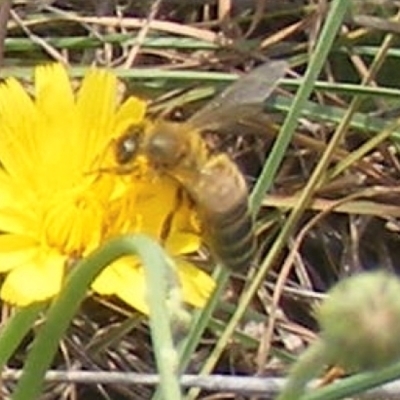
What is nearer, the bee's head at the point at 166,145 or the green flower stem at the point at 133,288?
the green flower stem at the point at 133,288

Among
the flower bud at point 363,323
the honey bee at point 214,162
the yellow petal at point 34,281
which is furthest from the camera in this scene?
the honey bee at point 214,162

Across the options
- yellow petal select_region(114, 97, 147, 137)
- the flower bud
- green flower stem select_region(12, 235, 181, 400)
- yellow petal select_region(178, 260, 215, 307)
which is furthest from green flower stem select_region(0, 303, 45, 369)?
the flower bud

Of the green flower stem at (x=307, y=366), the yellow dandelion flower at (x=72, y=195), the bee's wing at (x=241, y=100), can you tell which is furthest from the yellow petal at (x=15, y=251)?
the green flower stem at (x=307, y=366)

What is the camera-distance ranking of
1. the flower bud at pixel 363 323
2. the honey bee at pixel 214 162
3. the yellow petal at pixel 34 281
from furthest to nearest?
Result: 1. the honey bee at pixel 214 162
2. the yellow petal at pixel 34 281
3. the flower bud at pixel 363 323

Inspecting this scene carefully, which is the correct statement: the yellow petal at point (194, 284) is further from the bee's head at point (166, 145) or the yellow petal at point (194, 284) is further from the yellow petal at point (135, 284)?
the bee's head at point (166, 145)

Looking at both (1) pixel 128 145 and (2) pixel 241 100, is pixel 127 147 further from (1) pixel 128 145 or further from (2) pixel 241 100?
(2) pixel 241 100
